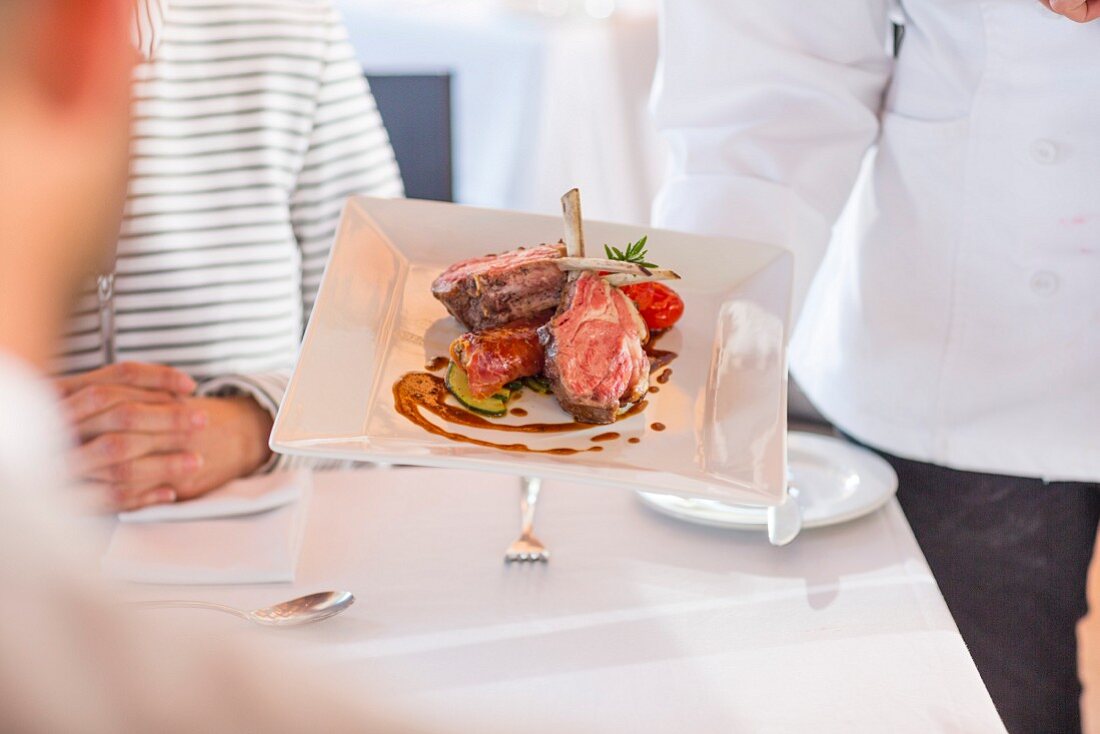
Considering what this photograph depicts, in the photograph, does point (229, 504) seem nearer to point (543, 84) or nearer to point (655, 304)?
point (655, 304)

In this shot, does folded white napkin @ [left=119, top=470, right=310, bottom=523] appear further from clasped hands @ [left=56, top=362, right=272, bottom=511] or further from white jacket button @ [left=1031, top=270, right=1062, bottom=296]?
white jacket button @ [left=1031, top=270, right=1062, bottom=296]

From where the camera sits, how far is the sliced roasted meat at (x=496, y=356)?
3.49 feet

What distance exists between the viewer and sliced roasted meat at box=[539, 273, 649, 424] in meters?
1.05

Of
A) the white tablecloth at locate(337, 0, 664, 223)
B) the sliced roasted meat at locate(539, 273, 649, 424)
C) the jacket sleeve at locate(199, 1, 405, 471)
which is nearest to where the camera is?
the sliced roasted meat at locate(539, 273, 649, 424)

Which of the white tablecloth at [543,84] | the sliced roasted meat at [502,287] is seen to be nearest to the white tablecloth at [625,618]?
the sliced roasted meat at [502,287]

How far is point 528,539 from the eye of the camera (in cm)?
126

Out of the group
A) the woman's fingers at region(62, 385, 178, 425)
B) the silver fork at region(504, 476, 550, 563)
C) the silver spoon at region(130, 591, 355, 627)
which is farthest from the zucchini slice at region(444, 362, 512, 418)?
the woman's fingers at region(62, 385, 178, 425)

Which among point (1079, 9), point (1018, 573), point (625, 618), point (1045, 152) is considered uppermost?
point (1079, 9)

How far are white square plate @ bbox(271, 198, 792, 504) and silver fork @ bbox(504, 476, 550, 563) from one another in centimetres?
21

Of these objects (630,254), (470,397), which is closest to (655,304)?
(630,254)

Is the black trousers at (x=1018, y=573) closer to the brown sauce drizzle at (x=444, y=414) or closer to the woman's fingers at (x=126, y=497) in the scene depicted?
the brown sauce drizzle at (x=444, y=414)

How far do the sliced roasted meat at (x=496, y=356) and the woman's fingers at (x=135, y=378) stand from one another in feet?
1.90

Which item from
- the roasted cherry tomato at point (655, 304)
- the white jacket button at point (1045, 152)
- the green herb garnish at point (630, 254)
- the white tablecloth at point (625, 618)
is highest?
the white jacket button at point (1045, 152)

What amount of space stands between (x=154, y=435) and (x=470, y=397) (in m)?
0.58
